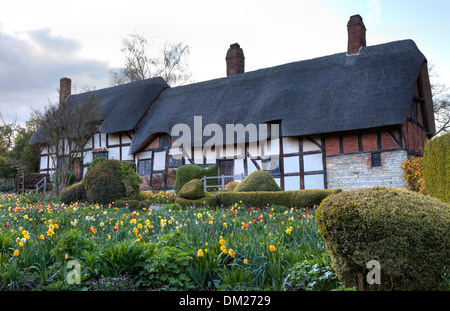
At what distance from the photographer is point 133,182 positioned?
11.6 m

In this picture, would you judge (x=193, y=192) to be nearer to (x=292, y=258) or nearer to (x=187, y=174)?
(x=187, y=174)

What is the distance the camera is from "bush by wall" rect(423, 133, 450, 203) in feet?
24.4

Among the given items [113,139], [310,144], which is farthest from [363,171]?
[113,139]

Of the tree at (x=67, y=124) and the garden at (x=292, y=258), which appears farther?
the tree at (x=67, y=124)

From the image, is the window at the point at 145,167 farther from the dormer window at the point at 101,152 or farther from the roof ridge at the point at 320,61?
the roof ridge at the point at 320,61

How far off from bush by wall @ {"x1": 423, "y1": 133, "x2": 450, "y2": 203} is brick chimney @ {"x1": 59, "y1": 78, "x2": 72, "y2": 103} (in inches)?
1045

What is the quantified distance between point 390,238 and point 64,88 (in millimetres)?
29685

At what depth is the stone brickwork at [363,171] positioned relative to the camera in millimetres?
14000

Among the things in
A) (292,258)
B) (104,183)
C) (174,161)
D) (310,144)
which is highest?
(310,144)

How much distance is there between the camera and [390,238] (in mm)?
2828

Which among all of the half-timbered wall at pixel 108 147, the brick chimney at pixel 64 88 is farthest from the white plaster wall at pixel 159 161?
the brick chimney at pixel 64 88

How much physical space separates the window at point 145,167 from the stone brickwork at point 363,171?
31.7 feet
